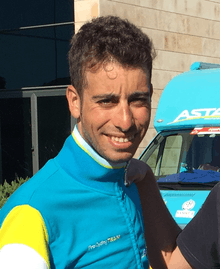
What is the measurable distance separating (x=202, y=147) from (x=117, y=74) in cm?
483

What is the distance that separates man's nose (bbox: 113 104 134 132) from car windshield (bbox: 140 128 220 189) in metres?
3.70

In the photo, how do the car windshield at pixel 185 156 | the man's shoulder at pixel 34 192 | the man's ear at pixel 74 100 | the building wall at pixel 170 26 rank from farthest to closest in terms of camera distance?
the building wall at pixel 170 26 → the car windshield at pixel 185 156 → the man's ear at pixel 74 100 → the man's shoulder at pixel 34 192

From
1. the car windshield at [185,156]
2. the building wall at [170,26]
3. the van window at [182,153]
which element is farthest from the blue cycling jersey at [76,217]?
the building wall at [170,26]

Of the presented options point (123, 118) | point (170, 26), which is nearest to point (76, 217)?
point (123, 118)

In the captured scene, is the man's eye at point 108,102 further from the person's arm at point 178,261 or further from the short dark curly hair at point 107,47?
the person's arm at point 178,261

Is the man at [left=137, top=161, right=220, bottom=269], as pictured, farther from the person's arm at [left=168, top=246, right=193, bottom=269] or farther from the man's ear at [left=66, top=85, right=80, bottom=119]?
the man's ear at [left=66, top=85, right=80, bottom=119]

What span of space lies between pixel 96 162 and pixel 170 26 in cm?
1147

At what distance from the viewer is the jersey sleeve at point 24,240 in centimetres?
129

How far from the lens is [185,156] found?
671 cm

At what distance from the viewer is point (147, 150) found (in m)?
5.87

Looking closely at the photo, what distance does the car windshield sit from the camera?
528 cm

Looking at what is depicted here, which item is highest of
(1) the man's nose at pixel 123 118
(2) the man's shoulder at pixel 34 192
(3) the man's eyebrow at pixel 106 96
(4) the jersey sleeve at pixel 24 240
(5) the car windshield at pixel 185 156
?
(3) the man's eyebrow at pixel 106 96

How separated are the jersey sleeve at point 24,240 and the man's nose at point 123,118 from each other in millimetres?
403

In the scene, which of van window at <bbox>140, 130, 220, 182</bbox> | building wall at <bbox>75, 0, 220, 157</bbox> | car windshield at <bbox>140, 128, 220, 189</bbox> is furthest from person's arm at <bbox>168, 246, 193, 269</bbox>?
building wall at <bbox>75, 0, 220, 157</bbox>
